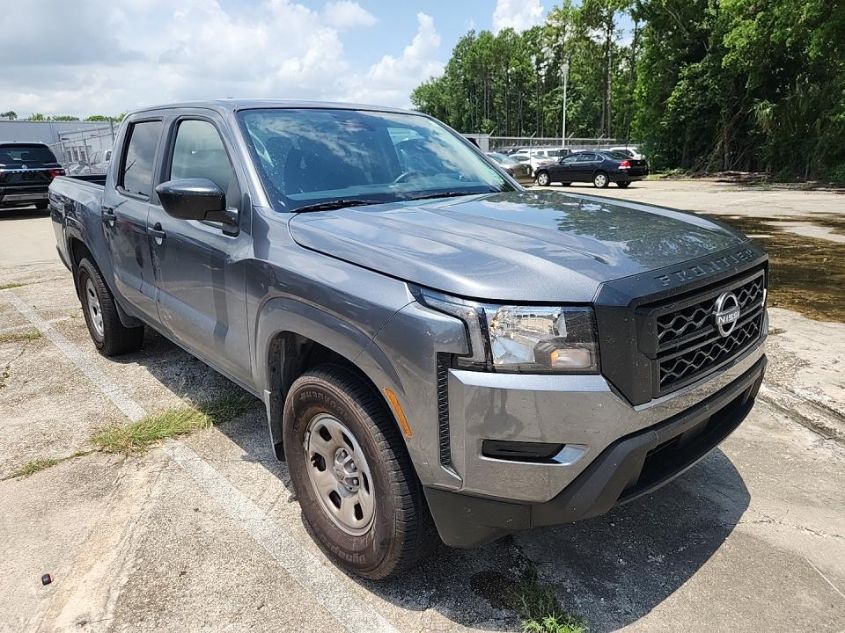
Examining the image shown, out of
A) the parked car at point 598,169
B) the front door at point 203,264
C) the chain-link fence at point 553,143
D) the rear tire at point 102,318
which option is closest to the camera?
the front door at point 203,264

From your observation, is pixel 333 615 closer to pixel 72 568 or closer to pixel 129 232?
pixel 72 568

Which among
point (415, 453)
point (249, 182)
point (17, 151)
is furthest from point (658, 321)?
point (17, 151)

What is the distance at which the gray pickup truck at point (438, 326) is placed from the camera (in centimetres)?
195

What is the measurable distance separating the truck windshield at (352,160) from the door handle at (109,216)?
156 cm

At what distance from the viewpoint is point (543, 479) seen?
1988 millimetres

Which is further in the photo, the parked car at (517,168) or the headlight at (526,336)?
the parked car at (517,168)

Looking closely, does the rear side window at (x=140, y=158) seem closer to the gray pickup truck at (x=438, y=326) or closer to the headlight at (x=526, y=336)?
the gray pickup truck at (x=438, y=326)

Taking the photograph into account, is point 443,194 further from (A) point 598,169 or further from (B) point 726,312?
(A) point 598,169

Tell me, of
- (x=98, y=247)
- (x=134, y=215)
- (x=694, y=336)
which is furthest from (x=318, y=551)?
(x=98, y=247)

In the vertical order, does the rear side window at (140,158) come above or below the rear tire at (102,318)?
above

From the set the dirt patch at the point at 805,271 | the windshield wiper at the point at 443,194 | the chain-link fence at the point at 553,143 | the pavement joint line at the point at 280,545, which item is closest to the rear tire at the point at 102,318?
the pavement joint line at the point at 280,545

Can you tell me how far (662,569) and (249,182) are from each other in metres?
2.44

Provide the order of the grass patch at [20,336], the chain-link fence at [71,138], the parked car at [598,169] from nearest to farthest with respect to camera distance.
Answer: the grass patch at [20,336], the chain-link fence at [71,138], the parked car at [598,169]

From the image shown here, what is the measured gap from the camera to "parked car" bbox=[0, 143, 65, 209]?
1561 cm
